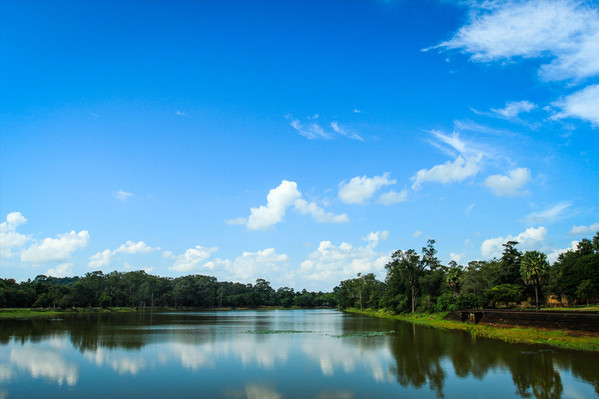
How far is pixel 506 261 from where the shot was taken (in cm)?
7306

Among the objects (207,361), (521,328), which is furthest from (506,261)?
(207,361)

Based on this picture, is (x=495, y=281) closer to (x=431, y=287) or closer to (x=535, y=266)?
(x=431, y=287)

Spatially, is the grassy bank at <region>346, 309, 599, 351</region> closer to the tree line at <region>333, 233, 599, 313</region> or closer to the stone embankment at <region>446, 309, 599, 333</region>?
the stone embankment at <region>446, 309, 599, 333</region>

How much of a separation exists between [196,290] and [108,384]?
460 feet

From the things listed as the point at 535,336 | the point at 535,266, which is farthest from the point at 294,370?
the point at 535,266

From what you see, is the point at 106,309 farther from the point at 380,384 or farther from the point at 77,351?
the point at 380,384

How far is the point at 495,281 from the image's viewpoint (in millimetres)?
73000

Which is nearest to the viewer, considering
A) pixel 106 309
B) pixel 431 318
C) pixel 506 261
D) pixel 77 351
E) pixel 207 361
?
pixel 207 361

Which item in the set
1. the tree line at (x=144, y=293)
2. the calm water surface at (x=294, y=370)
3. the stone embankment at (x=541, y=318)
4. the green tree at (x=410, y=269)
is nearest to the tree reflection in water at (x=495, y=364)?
the calm water surface at (x=294, y=370)

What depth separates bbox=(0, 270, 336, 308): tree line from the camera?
3942 inches

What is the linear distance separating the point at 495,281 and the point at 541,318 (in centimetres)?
3984

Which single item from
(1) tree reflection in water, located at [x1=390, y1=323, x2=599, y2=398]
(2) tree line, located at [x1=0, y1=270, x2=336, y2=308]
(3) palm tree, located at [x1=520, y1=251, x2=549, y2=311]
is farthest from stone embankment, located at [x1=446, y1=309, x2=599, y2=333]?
(2) tree line, located at [x1=0, y1=270, x2=336, y2=308]

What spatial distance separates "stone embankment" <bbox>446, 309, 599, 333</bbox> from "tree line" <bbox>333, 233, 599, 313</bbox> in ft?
27.6

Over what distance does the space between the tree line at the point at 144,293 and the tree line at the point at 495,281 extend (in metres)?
83.0
